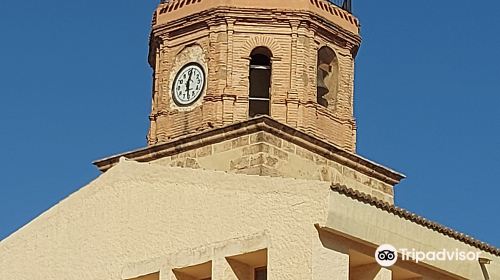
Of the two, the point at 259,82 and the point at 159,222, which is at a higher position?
the point at 259,82

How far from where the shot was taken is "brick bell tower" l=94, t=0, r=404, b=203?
23.4 meters

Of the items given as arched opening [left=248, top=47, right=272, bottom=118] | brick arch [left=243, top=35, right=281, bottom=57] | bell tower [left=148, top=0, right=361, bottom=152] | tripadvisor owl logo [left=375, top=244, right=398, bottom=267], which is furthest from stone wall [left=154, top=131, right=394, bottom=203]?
tripadvisor owl logo [left=375, top=244, right=398, bottom=267]

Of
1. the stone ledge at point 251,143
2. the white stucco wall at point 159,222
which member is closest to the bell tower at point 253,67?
the stone ledge at point 251,143

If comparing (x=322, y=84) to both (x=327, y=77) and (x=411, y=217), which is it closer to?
(x=327, y=77)

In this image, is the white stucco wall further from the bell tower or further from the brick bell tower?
the bell tower

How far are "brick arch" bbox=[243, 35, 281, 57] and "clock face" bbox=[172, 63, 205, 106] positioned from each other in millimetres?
957

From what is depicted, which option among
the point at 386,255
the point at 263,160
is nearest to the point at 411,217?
the point at 386,255

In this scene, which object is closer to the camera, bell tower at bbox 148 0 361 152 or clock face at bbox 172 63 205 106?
bell tower at bbox 148 0 361 152

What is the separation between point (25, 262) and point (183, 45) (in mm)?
6683

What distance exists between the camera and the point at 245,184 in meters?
17.0

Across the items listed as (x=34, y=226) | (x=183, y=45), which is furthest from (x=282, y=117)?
(x=34, y=226)

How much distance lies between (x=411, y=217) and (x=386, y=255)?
2.69 feet

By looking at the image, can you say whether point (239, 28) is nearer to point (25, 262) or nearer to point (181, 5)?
point (181, 5)

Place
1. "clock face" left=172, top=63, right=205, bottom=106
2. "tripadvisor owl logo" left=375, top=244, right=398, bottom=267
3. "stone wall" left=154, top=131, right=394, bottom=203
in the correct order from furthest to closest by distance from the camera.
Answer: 1. "clock face" left=172, top=63, right=205, bottom=106
2. "stone wall" left=154, top=131, right=394, bottom=203
3. "tripadvisor owl logo" left=375, top=244, right=398, bottom=267
